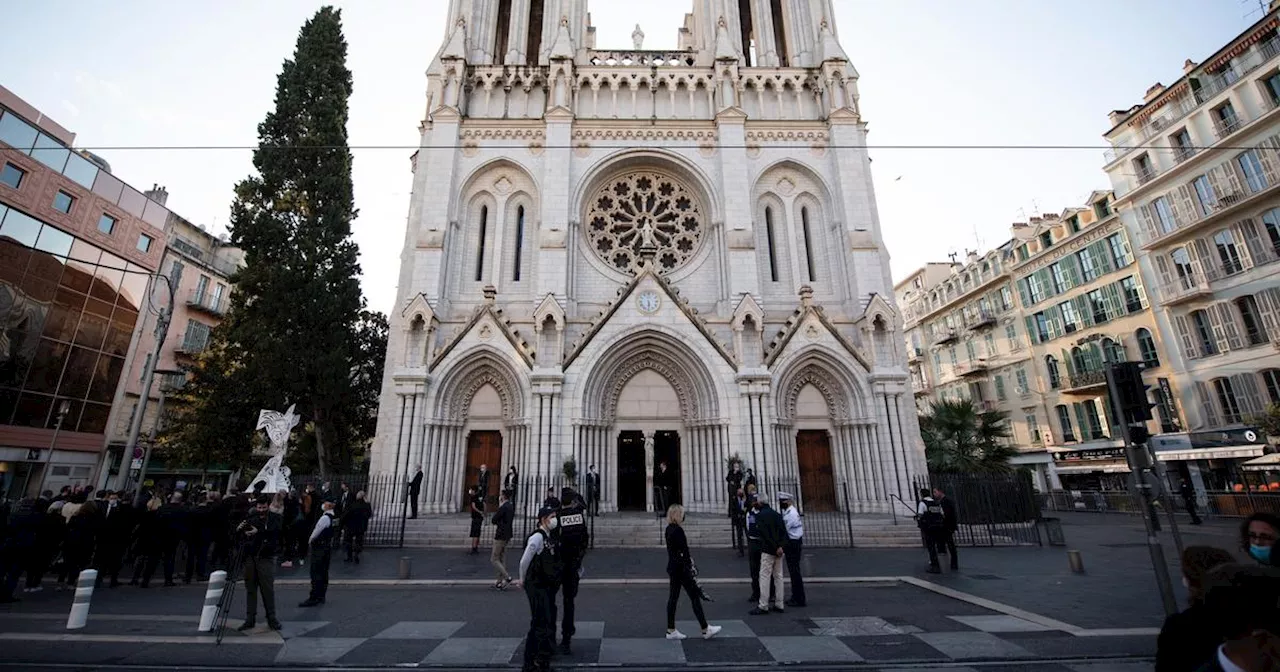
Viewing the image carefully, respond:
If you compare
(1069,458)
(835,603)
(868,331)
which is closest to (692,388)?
(868,331)

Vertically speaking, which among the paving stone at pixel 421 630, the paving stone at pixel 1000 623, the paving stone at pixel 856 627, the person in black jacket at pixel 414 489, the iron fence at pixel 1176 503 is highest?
the person in black jacket at pixel 414 489

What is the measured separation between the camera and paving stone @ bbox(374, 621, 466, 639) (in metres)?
6.35

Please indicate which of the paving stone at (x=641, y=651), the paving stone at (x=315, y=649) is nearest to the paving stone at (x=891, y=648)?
the paving stone at (x=641, y=651)

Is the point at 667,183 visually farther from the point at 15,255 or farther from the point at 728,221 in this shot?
the point at 15,255

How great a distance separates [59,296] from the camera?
23844 millimetres

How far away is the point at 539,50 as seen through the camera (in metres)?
26.2

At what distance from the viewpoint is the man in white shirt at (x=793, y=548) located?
7.81 m

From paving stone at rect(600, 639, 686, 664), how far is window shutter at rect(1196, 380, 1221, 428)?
29057mm

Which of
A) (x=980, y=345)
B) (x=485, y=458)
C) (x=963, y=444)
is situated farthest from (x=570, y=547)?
(x=980, y=345)

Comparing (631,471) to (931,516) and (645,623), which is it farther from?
(645,623)

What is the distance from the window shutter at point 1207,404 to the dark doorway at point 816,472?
57.8 ft

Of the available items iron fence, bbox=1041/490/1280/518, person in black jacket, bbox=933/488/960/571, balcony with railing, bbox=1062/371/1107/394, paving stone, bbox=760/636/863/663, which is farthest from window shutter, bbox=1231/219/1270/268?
paving stone, bbox=760/636/863/663

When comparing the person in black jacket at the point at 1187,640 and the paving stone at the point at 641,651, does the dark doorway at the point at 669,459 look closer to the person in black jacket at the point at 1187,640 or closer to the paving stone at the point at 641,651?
the paving stone at the point at 641,651

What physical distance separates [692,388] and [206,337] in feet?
102
